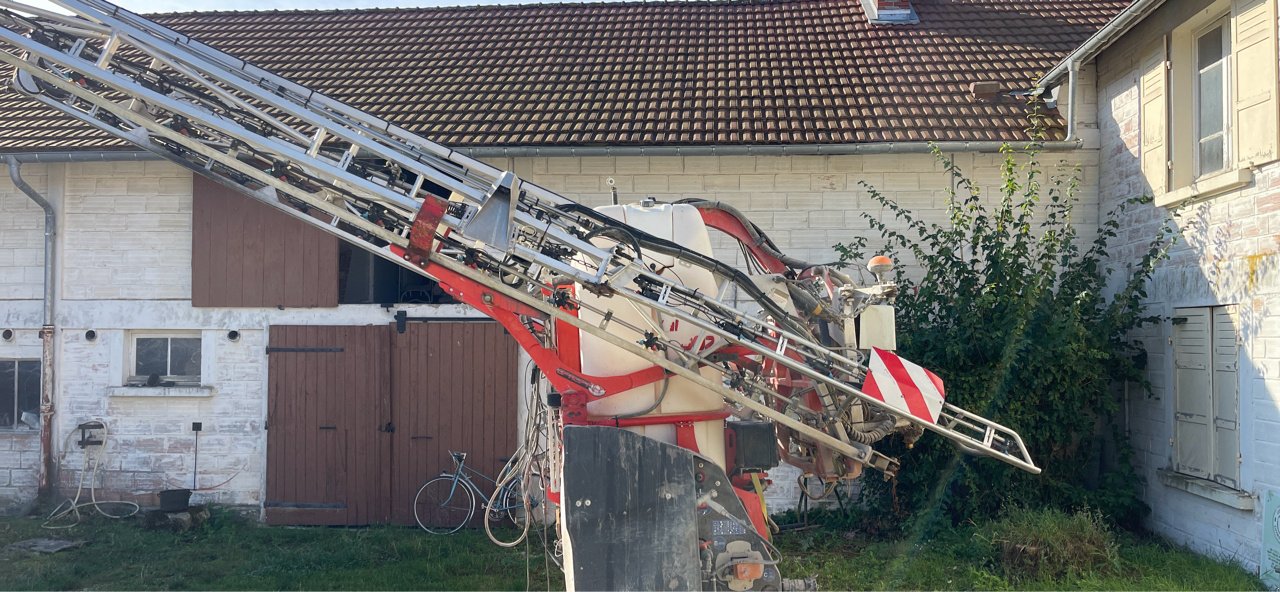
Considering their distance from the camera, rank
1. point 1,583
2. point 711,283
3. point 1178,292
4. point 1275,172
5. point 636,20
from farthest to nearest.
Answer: point 636,20 < point 1178,292 < point 1,583 < point 1275,172 < point 711,283

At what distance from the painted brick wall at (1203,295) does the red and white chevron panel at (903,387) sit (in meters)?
3.49

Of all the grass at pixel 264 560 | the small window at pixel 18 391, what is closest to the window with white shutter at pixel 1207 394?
the grass at pixel 264 560

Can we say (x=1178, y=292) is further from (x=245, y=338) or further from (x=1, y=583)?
(x=1, y=583)

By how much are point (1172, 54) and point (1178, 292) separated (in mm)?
2107

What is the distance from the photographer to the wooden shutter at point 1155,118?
8.92m

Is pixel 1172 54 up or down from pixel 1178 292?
up

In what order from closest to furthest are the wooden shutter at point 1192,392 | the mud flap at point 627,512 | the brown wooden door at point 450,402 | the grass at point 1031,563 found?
the mud flap at point 627,512 → the grass at point 1031,563 → the wooden shutter at point 1192,392 → the brown wooden door at point 450,402

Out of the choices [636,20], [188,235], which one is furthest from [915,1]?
[188,235]

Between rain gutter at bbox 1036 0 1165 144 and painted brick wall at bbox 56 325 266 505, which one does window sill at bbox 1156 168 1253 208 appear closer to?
rain gutter at bbox 1036 0 1165 144

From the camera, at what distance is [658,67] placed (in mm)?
11969

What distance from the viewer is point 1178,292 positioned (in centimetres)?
881

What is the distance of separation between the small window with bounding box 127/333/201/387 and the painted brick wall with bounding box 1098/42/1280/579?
962 cm

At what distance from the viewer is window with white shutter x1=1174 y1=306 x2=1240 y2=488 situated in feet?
26.2

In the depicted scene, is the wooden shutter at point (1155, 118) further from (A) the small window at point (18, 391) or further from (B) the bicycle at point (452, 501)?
(A) the small window at point (18, 391)
